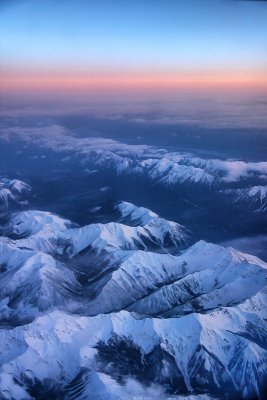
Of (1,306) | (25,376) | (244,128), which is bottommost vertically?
(1,306)

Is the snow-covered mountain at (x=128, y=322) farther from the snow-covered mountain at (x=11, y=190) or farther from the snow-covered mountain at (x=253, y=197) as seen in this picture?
the snow-covered mountain at (x=11, y=190)

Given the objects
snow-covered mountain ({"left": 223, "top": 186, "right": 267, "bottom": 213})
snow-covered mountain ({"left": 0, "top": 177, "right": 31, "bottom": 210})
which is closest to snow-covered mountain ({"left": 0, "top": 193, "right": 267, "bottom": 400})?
snow-covered mountain ({"left": 223, "top": 186, "right": 267, "bottom": 213})

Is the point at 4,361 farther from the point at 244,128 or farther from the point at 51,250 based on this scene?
the point at 244,128

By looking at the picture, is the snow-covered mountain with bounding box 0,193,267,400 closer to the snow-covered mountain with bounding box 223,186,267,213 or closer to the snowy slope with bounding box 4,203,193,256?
the snowy slope with bounding box 4,203,193,256

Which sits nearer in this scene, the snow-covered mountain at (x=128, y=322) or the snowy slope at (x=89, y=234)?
the snow-covered mountain at (x=128, y=322)

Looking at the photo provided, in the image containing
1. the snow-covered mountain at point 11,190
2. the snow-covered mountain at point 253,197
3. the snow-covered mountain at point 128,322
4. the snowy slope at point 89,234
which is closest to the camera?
the snow-covered mountain at point 128,322

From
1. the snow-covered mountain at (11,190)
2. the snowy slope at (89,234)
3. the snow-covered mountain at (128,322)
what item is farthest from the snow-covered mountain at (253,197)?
the snow-covered mountain at (11,190)

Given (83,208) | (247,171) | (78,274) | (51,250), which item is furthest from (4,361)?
(247,171)

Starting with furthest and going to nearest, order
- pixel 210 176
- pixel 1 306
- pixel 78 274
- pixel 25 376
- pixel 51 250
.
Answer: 1. pixel 210 176
2. pixel 51 250
3. pixel 78 274
4. pixel 1 306
5. pixel 25 376
